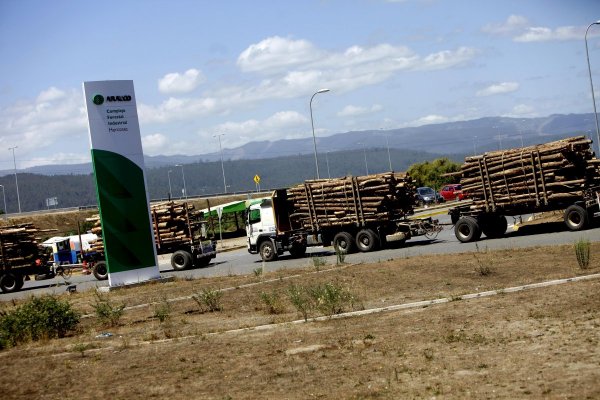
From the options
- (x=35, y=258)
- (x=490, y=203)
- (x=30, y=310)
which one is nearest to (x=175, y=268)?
(x=35, y=258)

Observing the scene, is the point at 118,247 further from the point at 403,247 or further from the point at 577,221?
the point at 577,221

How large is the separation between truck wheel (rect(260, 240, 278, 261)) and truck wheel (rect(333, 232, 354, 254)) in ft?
10.5

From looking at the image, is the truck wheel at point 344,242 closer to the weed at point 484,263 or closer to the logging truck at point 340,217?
the logging truck at point 340,217

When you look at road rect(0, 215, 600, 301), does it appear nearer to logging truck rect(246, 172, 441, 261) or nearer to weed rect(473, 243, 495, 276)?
weed rect(473, 243, 495, 276)

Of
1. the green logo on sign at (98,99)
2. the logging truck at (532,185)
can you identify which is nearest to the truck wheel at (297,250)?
the logging truck at (532,185)

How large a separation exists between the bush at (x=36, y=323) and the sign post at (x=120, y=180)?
10.4 meters

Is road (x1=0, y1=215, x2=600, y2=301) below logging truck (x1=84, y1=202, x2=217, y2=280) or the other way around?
below

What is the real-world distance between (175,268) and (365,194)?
10.8 m

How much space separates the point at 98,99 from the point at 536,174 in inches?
629

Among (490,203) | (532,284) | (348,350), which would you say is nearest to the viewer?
(348,350)

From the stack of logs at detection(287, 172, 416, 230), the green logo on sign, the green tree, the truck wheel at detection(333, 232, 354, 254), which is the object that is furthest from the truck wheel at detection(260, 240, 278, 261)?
the green tree

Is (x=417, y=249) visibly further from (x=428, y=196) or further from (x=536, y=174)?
(x=428, y=196)

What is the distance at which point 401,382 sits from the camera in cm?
1021

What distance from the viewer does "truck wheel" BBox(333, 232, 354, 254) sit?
111 feet
